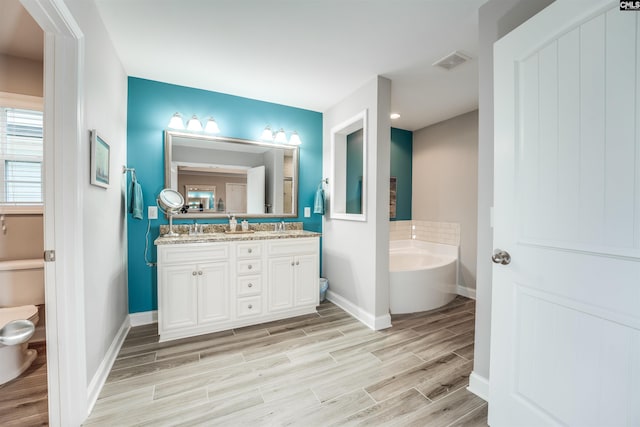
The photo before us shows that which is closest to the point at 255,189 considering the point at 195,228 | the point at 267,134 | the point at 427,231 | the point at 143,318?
the point at 267,134

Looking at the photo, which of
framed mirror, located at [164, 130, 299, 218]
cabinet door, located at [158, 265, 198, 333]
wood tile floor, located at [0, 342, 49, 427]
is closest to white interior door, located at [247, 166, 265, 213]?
framed mirror, located at [164, 130, 299, 218]

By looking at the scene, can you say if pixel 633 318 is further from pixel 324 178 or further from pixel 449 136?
pixel 449 136

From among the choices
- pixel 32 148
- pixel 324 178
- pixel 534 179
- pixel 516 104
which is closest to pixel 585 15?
pixel 516 104

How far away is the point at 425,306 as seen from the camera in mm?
2916

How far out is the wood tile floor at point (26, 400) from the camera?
136 centimetres

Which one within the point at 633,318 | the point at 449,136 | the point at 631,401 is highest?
the point at 449,136

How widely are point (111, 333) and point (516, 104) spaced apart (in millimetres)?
3005

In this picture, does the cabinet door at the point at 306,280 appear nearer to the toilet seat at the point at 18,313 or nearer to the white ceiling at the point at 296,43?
the white ceiling at the point at 296,43

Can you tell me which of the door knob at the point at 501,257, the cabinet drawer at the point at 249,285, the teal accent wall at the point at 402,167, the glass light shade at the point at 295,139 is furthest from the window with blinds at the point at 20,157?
the teal accent wall at the point at 402,167

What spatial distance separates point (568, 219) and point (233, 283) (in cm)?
238

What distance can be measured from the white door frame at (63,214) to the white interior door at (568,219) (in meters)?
2.18

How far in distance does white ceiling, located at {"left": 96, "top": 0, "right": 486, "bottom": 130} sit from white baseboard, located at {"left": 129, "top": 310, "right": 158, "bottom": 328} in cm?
234

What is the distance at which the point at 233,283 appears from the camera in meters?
2.40

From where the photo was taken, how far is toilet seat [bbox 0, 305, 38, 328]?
1709 millimetres
